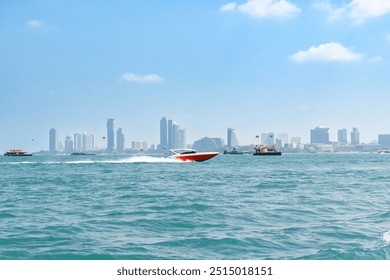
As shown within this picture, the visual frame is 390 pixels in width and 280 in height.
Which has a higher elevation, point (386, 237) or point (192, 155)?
point (192, 155)

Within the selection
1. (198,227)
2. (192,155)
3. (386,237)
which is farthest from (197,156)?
(386,237)

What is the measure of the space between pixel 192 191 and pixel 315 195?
7480mm

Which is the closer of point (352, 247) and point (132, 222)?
point (352, 247)

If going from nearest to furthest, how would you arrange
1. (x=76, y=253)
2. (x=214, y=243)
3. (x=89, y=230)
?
1. (x=76, y=253)
2. (x=214, y=243)
3. (x=89, y=230)

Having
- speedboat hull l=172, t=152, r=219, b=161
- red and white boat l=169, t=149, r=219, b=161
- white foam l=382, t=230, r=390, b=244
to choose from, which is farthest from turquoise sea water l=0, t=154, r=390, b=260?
red and white boat l=169, t=149, r=219, b=161

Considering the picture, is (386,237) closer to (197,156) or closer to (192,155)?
(192,155)

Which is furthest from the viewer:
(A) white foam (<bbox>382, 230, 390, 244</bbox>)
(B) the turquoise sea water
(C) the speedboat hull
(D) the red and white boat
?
(D) the red and white boat

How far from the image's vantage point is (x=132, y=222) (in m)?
15.0

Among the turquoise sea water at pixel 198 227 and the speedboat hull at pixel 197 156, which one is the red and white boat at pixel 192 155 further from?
the turquoise sea water at pixel 198 227

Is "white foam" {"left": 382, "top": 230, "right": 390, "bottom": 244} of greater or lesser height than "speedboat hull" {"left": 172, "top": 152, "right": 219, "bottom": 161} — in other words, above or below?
below

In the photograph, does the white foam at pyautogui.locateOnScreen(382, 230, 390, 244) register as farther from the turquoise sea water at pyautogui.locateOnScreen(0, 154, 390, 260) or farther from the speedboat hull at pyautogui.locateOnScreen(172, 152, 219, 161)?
the speedboat hull at pyautogui.locateOnScreen(172, 152, 219, 161)
